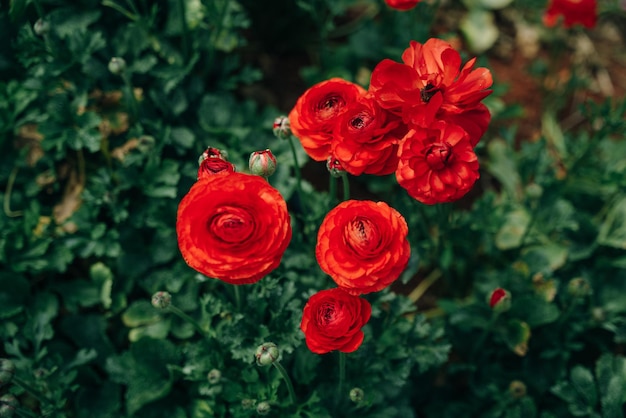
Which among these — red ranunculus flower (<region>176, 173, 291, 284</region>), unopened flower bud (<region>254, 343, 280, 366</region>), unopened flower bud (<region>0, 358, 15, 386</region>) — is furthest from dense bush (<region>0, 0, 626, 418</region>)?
red ranunculus flower (<region>176, 173, 291, 284</region>)

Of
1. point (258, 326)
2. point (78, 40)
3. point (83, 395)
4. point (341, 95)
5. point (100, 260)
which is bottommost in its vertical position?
point (83, 395)

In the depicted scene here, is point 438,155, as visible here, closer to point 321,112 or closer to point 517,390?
point 321,112

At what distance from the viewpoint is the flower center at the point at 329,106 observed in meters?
1.37

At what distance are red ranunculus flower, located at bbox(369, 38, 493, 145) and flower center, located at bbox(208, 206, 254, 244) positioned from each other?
1.39ft

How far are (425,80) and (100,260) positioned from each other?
140 centimetres

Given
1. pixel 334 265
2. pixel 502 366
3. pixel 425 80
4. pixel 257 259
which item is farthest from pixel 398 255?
pixel 502 366

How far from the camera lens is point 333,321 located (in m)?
1.26

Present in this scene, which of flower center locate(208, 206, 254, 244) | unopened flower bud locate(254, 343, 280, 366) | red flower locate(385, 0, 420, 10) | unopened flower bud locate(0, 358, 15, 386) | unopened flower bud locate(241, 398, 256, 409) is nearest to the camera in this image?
flower center locate(208, 206, 254, 244)

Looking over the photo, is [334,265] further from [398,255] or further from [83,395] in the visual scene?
[83,395]

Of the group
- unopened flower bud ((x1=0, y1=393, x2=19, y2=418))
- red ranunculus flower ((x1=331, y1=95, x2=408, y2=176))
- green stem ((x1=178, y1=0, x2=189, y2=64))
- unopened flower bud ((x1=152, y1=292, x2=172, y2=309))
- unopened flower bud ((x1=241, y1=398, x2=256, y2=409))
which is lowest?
unopened flower bud ((x1=0, y1=393, x2=19, y2=418))

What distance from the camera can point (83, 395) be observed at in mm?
1892

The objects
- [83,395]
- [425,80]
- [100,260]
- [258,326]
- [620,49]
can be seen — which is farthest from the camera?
[620,49]

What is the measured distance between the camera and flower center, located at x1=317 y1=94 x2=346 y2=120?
137 centimetres

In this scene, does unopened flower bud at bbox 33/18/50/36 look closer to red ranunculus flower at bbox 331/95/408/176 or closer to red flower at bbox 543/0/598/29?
red ranunculus flower at bbox 331/95/408/176
